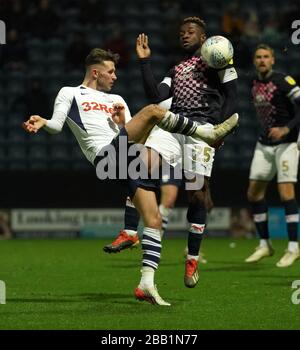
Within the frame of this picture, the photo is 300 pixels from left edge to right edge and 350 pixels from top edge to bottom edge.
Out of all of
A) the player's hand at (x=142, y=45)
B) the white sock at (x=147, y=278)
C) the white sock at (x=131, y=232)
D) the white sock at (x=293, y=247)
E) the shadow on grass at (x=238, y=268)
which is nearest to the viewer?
the white sock at (x=147, y=278)

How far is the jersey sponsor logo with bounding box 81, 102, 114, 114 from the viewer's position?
8094mm

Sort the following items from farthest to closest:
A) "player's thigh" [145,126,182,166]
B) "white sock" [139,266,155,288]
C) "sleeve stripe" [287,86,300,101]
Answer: "sleeve stripe" [287,86,300,101] → "player's thigh" [145,126,182,166] → "white sock" [139,266,155,288]

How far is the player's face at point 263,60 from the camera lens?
416 inches

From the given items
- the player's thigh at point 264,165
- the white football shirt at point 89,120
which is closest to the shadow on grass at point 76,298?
the white football shirt at point 89,120

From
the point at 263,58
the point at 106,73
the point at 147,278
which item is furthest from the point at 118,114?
the point at 263,58

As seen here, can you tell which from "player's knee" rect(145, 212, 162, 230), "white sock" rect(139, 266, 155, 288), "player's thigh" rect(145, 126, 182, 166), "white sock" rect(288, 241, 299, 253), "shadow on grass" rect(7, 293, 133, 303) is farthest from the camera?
"white sock" rect(288, 241, 299, 253)

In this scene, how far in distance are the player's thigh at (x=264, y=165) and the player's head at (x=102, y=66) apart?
10.1 feet

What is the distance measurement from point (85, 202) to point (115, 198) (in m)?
0.52

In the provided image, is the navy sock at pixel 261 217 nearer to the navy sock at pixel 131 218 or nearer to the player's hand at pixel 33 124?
the navy sock at pixel 131 218

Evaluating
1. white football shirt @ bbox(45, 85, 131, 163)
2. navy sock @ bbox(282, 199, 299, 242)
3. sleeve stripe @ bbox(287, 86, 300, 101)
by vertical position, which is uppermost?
sleeve stripe @ bbox(287, 86, 300, 101)

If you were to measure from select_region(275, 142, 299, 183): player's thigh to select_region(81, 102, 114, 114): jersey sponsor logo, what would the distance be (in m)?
3.01

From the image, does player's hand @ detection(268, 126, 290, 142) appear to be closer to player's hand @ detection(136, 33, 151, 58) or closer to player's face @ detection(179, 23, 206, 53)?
player's face @ detection(179, 23, 206, 53)

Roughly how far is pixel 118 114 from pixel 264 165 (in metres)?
3.08

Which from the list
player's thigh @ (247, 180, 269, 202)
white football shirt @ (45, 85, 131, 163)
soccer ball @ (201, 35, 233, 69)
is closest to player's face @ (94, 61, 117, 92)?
white football shirt @ (45, 85, 131, 163)
